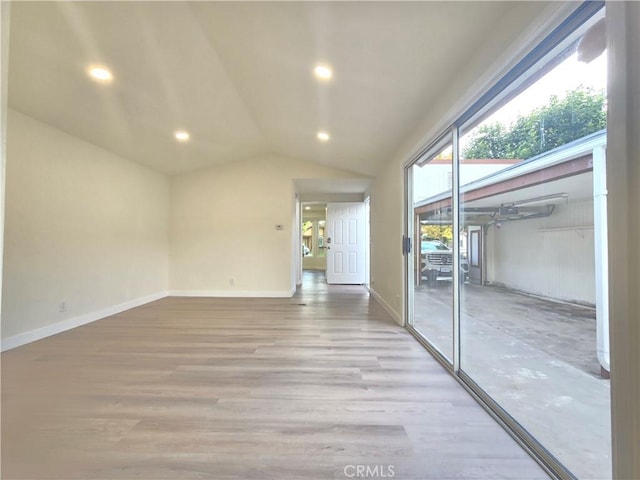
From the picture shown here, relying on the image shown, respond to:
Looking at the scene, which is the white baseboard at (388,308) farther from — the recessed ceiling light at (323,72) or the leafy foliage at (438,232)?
the recessed ceiling light at (323,72)

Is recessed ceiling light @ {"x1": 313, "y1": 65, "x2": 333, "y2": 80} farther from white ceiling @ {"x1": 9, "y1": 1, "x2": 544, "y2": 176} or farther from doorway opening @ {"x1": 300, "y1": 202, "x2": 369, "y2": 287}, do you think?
doorway opening @ {"x1": 300, "y1": 202, "x2": 369, "y2": 287}

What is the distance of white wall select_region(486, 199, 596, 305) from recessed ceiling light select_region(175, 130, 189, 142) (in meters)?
3.76

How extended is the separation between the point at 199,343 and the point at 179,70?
2.55 m

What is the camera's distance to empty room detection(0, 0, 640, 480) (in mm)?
1290

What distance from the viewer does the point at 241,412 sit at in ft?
5.70

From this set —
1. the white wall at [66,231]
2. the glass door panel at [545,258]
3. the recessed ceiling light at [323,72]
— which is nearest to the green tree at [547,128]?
the glass door panel at [545,258]

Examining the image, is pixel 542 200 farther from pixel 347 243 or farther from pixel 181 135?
pixel 347 243

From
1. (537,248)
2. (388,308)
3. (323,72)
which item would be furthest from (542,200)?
(388,308)

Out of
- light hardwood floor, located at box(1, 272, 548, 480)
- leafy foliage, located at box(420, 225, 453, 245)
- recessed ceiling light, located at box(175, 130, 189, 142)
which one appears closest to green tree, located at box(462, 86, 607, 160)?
leafy foliage, located at box(420, 225, 453, 245)

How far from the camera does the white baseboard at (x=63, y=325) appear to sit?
278cm

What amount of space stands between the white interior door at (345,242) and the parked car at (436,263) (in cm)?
381

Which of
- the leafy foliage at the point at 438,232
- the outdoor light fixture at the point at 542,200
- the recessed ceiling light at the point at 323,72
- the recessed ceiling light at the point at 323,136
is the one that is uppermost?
the recessed ceiling light at the point at 323,136

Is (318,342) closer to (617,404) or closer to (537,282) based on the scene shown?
(537,282)

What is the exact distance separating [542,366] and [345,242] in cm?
530
